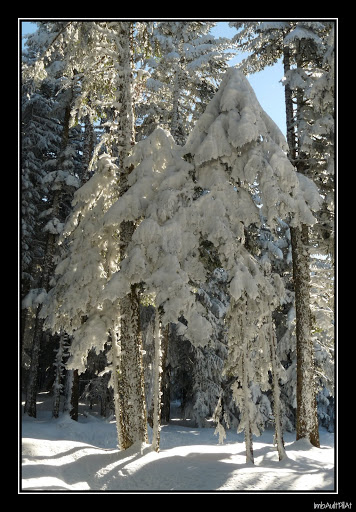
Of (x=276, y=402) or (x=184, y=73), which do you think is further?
(x=184, y=73)

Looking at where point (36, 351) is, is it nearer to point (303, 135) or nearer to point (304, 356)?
point (304, 356)

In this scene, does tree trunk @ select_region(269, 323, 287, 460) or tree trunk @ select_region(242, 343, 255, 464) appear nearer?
tree trunk @ select_region(242, 343, 255, 464)

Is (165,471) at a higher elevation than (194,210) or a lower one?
lower

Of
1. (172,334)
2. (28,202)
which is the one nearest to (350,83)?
(172,334)

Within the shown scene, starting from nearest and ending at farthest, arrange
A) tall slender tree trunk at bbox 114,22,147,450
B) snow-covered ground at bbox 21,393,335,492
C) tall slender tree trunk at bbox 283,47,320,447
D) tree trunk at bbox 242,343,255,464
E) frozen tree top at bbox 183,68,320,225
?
snow-covered ground at bbox 21,393,335,492 < frozen tree top at bbox 183,68,320,225 < tree trunk at bbox 242,343,255,464 < tall slender tree trunk at bbox 114,22,147,450 < tall slender tree trunk at bbox 283,47,320,447

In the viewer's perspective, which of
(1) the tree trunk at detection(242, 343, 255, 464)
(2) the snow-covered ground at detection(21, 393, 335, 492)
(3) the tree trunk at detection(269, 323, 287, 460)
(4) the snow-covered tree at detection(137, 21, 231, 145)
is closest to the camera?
(2) the snow-covered ground at detection(21, 393, 335, 492)

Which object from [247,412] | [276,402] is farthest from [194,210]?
[276,402]

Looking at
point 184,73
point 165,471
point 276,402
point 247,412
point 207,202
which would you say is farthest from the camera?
point 184,73

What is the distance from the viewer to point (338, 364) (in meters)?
7.21

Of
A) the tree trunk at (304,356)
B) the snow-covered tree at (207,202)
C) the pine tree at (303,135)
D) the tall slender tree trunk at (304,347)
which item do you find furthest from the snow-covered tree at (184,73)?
the tree trunk at (304,356)

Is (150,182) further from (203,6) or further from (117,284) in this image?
(203,6)

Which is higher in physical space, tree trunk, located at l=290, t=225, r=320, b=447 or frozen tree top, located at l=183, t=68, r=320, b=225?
frozen tree top, located at l=183, t=68, r=320, b=225

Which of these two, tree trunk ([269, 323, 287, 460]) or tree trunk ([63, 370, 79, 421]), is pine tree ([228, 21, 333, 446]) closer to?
tree trunk ([269, 323, 287, 460])

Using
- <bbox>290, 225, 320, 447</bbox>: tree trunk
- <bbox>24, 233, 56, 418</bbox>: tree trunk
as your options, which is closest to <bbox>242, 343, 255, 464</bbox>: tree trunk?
<bbox>290, 225, 320, 447</bbox>: tree trunk
